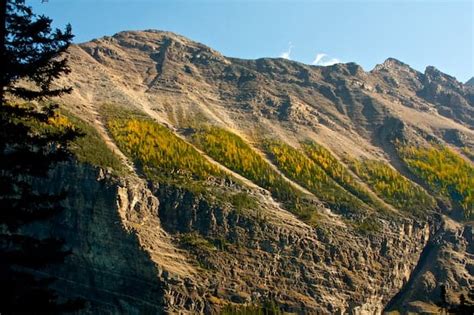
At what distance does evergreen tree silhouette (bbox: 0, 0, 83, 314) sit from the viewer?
74.2 feet

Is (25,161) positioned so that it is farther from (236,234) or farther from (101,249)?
(236,234)

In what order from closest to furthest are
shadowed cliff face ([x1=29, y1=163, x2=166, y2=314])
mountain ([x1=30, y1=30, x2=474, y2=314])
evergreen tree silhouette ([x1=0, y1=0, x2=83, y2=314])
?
1. evergreen tree silhouette ([x1=0, y1=0, x2=83, y2=314])
2. shadowed cliff face ([x1=29, y1=163, x2=166, y2=314])
3. mountain ([x1=30, y1=30, x2=474, y2=314])

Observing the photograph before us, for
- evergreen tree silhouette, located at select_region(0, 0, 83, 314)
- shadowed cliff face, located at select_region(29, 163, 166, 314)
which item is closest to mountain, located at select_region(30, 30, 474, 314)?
shadowed cliff face, located at select_region(29, 163, 166, 314)

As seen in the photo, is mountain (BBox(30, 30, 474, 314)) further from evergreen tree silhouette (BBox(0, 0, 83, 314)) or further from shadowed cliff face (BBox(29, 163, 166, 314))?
evergreen tree silhouette (BBox(0, 0, 83, 314))

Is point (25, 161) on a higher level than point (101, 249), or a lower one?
higher

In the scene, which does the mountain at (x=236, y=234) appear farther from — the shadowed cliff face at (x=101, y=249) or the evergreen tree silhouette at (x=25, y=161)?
the evergreen tree silhouette at (x=25, y=161)

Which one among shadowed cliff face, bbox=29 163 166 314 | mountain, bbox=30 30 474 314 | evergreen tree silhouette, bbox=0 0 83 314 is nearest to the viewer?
evergreen tree silhouette, bbox=0 0 83 314

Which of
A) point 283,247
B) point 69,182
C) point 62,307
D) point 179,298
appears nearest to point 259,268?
point 283,247

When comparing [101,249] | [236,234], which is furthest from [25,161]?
[236,234]

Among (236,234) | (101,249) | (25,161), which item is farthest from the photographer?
(236,234)

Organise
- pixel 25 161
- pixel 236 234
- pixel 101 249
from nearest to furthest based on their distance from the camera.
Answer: pixel 25 161, pixel 101 249, pixel 236 234

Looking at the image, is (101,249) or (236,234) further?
(236,234)

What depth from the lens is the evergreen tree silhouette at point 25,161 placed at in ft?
74.2

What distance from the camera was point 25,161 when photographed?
77.2 ft
